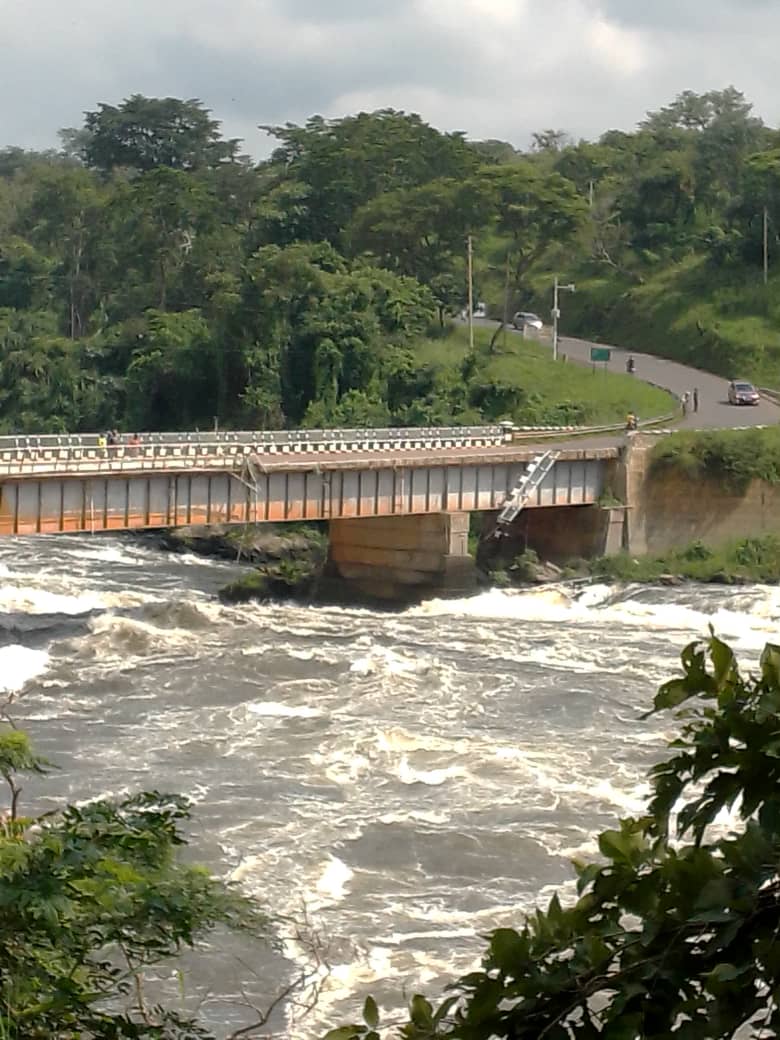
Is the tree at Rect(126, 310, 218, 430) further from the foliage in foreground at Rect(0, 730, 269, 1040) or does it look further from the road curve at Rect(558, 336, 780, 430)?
the foliage in foreground at Rect(0, 730, 269, 1040)

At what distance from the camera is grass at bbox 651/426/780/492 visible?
55.6 meters

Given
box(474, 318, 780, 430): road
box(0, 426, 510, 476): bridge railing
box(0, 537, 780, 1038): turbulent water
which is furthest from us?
box(474, 318, 780, 430): road

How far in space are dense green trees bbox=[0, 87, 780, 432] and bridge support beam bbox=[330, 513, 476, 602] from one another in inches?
705

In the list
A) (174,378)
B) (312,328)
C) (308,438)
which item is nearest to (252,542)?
(308,438)

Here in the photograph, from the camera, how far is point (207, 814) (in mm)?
27109

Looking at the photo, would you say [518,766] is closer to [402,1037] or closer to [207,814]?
[207,814]

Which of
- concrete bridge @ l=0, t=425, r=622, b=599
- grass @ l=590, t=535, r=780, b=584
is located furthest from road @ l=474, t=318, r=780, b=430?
concrete bridge @ l=0, t=425, r=622, b=599

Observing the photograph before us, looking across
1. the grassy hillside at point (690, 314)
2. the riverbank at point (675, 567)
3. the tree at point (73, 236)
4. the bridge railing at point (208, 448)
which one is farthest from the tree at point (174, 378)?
the riverbank at point (675, 567)

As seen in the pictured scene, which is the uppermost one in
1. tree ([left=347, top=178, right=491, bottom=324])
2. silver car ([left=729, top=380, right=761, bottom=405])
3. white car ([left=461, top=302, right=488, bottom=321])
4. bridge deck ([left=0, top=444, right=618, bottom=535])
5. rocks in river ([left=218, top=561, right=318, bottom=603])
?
tree ([left=347, top=178, right=491, bottom=324])

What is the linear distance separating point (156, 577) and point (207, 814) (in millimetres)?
29817

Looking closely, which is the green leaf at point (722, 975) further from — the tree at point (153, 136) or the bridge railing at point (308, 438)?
the tree at point (153, 136)

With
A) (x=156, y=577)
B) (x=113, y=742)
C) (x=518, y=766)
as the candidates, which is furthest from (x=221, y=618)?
(x=518, y=766)

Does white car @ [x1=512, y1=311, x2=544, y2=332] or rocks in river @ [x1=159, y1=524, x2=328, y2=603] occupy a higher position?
white car @ [x1=512, y1=311, x2=544, y2=332]

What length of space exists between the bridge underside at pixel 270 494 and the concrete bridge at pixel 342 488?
3cm
